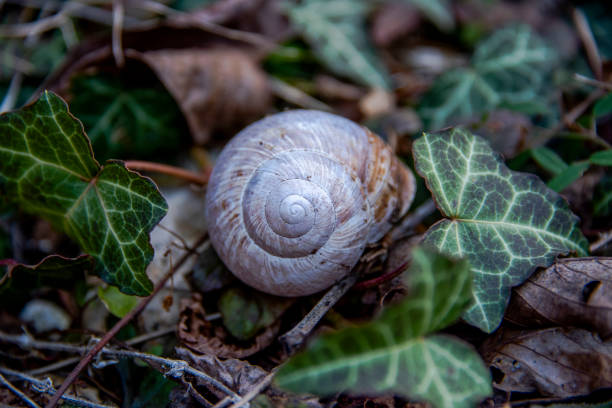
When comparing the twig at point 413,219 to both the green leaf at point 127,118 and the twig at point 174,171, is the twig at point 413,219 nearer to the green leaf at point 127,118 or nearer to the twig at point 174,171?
the twig at point 174,171

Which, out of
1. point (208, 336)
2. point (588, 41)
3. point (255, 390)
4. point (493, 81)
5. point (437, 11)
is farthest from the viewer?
point (437, 11)

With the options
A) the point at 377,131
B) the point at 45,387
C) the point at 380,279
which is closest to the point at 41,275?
the point at 45,387

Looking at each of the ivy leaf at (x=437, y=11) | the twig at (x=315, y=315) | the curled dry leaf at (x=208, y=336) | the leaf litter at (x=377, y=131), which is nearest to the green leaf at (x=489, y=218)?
the leaf litter at (x=377, y=131)

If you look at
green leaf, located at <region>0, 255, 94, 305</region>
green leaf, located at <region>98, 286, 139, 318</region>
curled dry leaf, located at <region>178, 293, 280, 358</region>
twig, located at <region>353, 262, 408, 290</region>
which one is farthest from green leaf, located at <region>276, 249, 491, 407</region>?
green leaf, located at <region>0, 255, 94, 305</region>

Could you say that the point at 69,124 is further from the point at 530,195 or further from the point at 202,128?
the point at 530,195

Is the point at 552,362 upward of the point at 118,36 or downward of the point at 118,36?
downward

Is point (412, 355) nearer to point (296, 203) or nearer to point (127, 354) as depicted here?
point (296, 203)

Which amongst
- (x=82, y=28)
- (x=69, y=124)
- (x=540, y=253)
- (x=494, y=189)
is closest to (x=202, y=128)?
(x=69, y=124)
